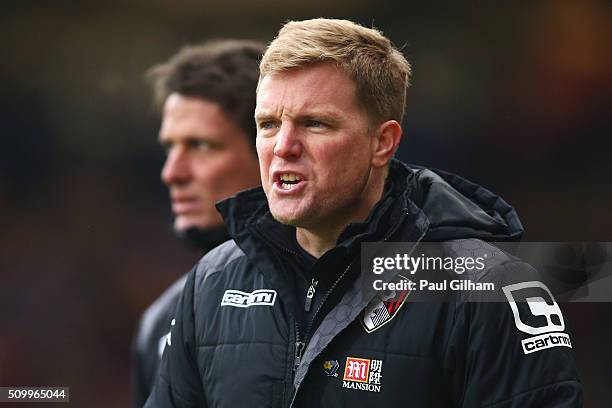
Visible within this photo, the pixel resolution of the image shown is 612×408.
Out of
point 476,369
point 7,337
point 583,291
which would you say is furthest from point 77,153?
point 476,369

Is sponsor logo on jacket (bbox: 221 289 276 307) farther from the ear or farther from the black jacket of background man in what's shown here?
the ear

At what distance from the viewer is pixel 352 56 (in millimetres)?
2639

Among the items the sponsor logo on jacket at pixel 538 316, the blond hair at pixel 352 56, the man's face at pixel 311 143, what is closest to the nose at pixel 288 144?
the man's face at pixel 311 143

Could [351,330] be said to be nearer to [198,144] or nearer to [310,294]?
[310,294]

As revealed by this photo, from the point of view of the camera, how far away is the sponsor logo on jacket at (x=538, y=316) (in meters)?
2.39

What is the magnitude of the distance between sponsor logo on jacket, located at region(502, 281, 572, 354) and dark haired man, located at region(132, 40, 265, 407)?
209 cm

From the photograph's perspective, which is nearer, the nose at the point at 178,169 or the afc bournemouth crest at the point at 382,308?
the afc bournemouth crest at the point at 382,308

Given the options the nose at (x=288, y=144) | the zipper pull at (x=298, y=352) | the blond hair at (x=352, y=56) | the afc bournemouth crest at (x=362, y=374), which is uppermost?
the blond hair at (x=352, y=56)

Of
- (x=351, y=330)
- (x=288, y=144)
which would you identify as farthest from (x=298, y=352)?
(x=288, y=144)

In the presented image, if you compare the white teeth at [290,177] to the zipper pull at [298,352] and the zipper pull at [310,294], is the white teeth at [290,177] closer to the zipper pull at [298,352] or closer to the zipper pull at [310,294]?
the zipper pull at [310,294]

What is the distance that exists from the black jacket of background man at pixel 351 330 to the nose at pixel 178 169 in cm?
150

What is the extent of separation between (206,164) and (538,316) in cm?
226

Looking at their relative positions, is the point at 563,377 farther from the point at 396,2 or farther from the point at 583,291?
the point at 396,2

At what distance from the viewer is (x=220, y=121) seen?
445 cm
